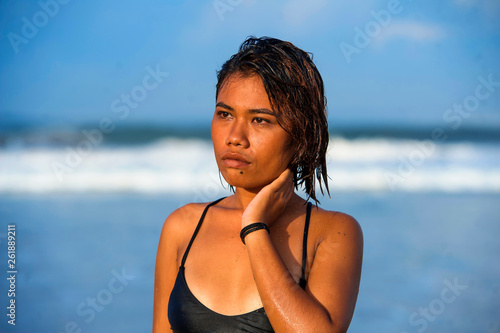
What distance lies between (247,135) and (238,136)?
50 millimetres

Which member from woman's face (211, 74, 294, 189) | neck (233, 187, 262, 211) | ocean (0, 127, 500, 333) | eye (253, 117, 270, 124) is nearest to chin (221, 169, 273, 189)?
woman's face (211, 74, 294, 189)

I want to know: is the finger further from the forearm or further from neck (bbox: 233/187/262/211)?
the forearm

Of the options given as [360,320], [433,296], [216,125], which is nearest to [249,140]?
[216,125]

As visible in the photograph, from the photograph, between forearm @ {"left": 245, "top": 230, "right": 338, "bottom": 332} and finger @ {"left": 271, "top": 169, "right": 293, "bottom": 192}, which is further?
finger @ {"left": 271, "top": 169, "right": 293, "bottom": 192}

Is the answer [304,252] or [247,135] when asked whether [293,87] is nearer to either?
[247,135]

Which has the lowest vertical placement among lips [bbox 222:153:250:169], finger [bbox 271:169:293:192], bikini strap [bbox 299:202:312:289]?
bikini strap [bbox 299:202:312:289]

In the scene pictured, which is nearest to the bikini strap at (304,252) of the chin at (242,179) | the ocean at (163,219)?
the chin at (242,179)

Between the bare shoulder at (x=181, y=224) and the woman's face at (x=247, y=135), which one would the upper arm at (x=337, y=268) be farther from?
the bare shoulder at (x=181, y=224)

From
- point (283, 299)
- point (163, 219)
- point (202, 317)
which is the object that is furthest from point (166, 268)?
Result: point (163, 219)

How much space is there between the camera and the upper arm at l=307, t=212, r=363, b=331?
2262 millimetres

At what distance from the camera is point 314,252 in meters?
2.45

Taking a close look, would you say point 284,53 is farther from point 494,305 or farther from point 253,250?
point 494,305

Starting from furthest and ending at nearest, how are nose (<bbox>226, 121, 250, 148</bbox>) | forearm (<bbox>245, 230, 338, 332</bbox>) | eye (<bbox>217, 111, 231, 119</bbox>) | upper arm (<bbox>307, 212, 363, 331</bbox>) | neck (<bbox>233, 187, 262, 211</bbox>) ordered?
neck (<bbox>233, 187, 262, 211</bbox>) → eye (<bbox>217, 111, 231, 119</bbox>) → nose (<bbox>226, 121, 250, 148</bbox>) → upper arm (<bbox>307, 212, 363, 331</bbox>) → forearm (<bbox>245, 230, 338, 332</bbox>)

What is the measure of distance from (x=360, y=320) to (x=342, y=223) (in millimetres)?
2834
